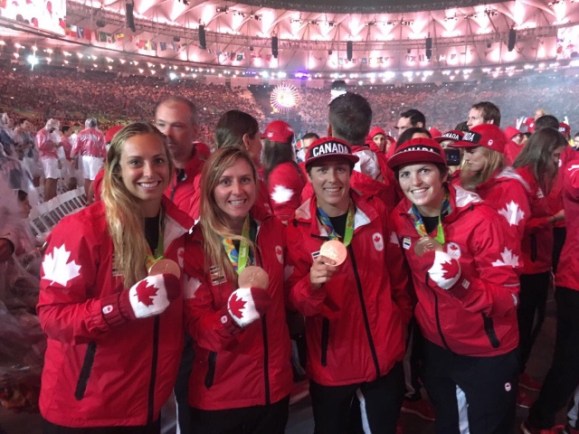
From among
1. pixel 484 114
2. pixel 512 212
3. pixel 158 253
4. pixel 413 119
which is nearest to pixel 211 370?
pixel 158 253

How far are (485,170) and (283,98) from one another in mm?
40711

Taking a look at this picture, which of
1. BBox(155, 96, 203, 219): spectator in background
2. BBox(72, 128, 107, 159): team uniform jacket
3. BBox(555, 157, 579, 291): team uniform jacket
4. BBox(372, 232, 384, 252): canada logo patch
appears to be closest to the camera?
BBox(372, 232, 384, 252): canada logo patch

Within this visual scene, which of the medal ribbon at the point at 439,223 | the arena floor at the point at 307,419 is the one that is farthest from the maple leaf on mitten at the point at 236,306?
the arena floor at the point at 307,419

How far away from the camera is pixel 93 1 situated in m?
29.0

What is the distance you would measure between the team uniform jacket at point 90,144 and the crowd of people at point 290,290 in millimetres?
9817

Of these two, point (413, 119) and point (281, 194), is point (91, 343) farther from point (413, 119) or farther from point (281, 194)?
point (413, 119)

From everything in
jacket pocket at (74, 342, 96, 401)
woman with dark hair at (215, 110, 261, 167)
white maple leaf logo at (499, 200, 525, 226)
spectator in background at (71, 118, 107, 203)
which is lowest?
jacket pocket at (74, 342, 96, 401)

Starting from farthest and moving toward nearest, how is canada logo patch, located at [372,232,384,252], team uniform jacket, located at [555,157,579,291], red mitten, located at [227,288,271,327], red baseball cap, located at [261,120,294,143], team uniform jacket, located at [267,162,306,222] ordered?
red baseball cap, located at [261,120,294,143]
team uniform jacket, located at [267,162,306,222]
team uniform jacket, located at [555,157,579,291]
canada logo patch, located at [372,232,384,252]
red mitten, located at [227,288,271,327]

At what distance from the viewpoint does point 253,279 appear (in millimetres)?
1939

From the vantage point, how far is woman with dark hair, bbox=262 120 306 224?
3.74m

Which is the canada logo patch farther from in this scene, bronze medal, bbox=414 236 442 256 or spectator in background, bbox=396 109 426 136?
spectator in background, bbox=396 109 426 136

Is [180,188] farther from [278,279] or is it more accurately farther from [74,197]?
[74,197]

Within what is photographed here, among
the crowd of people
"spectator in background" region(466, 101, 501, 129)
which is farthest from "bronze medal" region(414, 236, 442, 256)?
"spectator in background" region(466, 101, 501, 129)

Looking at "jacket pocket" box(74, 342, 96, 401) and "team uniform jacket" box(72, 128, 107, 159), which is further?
"team uniform jacket" box(72, 128, 107, 159)
